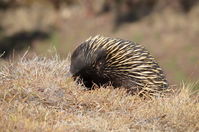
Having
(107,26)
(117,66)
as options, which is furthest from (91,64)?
(107,26)

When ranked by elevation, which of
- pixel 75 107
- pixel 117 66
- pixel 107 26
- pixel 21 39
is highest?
pixel 117 66

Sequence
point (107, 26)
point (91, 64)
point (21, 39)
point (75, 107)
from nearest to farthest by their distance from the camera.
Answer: point (75, 107) < point (91, 64) < point (107, 26) < point (21, 39)

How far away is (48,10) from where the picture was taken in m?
39.5

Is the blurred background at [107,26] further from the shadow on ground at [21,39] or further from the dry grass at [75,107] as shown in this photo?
the dry grass at [75,107]

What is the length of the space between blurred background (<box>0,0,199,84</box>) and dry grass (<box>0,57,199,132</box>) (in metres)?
15.9

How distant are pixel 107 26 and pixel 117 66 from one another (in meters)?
25.1

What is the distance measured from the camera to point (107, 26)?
33.8 m

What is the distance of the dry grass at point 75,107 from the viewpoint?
259 inches

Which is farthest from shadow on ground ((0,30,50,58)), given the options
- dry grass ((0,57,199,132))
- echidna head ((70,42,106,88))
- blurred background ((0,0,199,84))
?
dry grass ((0,57,199,132))

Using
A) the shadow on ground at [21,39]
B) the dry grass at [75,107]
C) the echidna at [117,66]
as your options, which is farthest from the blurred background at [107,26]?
the dry grass at [75,107]

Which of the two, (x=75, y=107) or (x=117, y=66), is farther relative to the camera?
(x=117, y=66)

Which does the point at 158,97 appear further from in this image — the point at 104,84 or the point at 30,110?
the point at 30,110

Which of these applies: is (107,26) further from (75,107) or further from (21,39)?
(75,107)

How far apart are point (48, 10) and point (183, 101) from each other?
32559 millimetres
